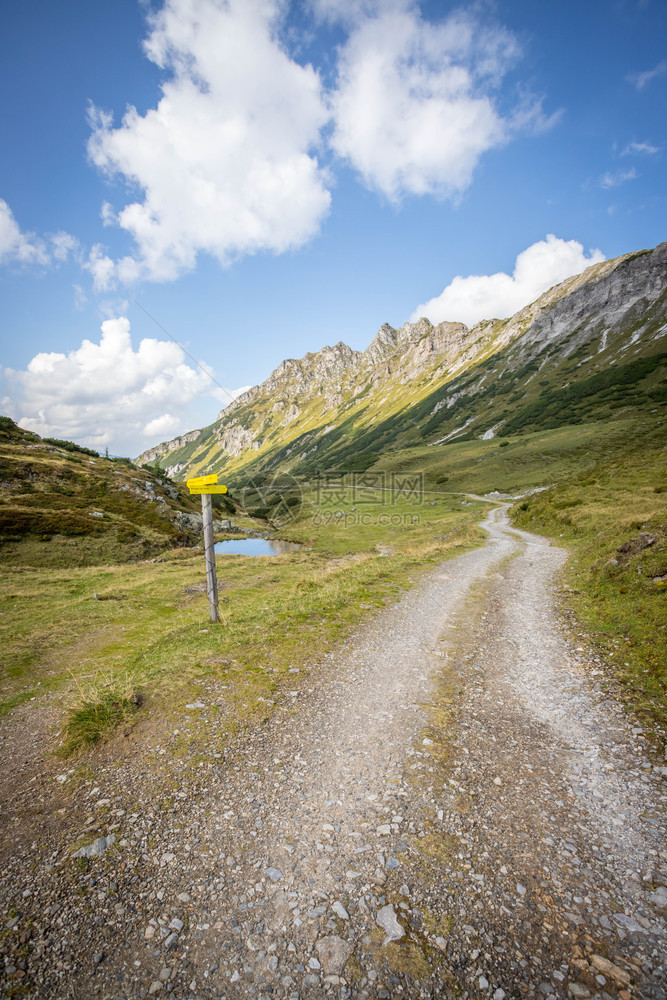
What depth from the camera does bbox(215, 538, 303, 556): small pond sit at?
62812 mm

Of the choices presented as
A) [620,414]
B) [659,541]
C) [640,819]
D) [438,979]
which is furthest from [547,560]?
[620,414]

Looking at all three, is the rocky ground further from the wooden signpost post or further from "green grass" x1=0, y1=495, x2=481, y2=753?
the wooden signpost post

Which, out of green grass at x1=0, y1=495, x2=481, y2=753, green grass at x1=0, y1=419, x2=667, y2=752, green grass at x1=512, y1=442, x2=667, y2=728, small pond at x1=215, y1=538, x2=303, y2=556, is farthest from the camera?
small pond at x1=215, y1=538, x2=303, y2=556

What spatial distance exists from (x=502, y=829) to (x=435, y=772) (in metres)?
1.44

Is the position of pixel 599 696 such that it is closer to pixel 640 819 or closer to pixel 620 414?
pixel 640 819

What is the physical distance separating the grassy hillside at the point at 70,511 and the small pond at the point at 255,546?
370 inches

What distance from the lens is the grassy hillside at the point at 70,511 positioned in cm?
3972

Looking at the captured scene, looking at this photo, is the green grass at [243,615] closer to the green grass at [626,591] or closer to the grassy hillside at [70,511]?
the green grass at [626,591]

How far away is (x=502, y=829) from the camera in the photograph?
5809mm

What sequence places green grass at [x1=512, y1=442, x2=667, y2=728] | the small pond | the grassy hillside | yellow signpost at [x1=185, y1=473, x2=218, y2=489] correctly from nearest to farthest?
green grass at [x1=512, y1=442, x2=667, y2=728]
yellow signpost at [x1=185, y1=473, x2=218, y2=489]
the grassy hillside
the small pond

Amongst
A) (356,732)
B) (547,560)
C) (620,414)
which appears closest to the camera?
(356,732)

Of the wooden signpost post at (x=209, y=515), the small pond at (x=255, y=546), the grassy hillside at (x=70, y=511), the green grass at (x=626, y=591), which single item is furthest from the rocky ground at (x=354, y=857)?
the small pond at (x=255, y=546)

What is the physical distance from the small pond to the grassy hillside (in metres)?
9.39

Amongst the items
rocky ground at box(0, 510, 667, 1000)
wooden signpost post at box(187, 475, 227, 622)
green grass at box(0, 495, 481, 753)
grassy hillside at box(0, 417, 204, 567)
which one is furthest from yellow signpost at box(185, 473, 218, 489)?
grassy hillside at box(0, 417, 204, 567)
